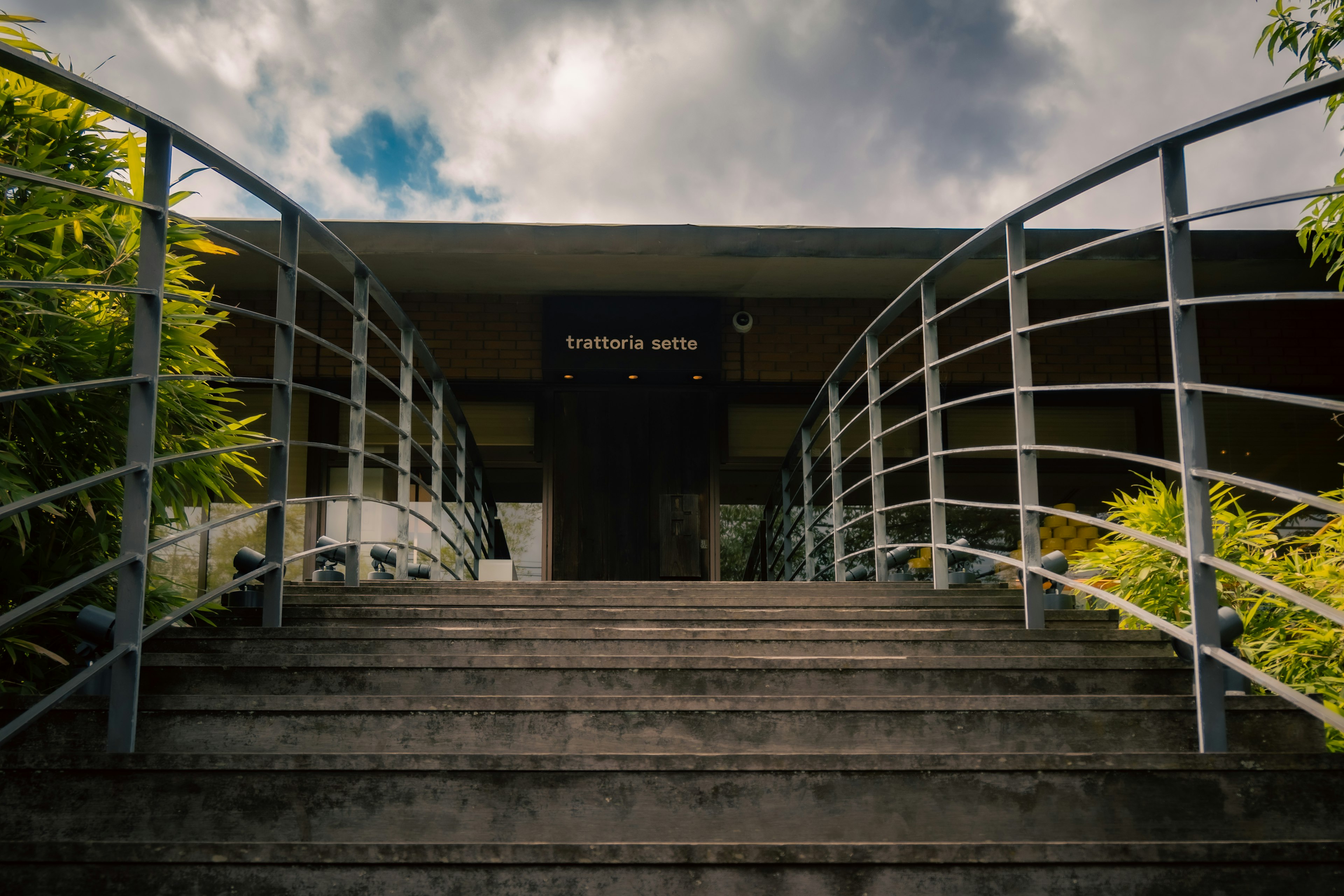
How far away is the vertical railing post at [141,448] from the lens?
5.09ft

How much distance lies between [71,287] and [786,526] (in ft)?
15.6

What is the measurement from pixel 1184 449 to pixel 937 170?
2290 centimetres

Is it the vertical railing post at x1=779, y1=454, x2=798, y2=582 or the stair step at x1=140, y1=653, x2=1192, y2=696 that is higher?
the vertical railing post at x1=779, y1=454, x2=798, y2=582

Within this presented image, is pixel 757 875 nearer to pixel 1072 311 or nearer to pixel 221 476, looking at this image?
pixel 221 476

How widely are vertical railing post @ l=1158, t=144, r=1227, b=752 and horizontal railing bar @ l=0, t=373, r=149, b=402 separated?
5.95 feet

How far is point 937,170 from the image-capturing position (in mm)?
22672

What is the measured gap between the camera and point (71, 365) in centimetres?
217

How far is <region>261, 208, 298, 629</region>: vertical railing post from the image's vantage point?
7.24 ft

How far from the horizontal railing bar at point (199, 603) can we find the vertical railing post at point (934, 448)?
1909mm

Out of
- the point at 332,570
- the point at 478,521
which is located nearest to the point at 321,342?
the point at 332,570

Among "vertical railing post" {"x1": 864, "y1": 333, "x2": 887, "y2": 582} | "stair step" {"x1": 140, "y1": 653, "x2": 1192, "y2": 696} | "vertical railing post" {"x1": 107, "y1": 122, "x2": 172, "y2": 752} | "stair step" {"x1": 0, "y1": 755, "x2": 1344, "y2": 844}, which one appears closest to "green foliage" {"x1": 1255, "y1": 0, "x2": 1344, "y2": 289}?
"vertical railing post" {"x1": 864, "y1": 333, "x2": 887, "y2": 582}

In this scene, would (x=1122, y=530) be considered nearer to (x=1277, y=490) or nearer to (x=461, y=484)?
(x=1277, y=490)

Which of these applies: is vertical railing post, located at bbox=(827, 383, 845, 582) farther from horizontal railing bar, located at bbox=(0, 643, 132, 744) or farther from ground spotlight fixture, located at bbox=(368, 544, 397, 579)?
horizontal railing bar, located at bbox=(0, 643, 132, 744)

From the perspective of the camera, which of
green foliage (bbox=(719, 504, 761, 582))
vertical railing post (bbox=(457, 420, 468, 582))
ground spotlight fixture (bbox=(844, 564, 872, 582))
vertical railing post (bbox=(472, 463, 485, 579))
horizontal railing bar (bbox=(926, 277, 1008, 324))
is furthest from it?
green foliage (bbox=(719, 504, 761, 582))
